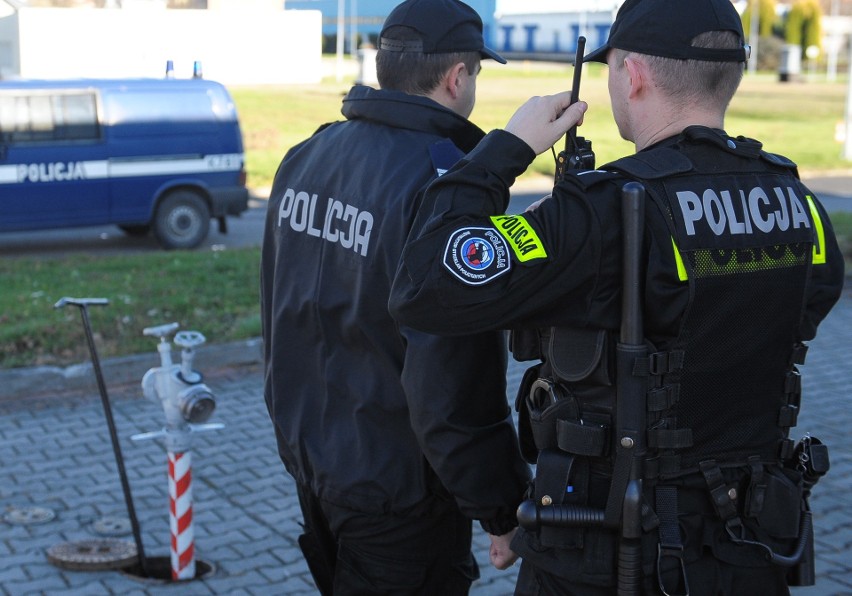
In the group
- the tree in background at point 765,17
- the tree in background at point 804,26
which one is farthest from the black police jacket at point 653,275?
the tree in background at point 765,17

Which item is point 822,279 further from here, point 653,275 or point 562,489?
point 562,489

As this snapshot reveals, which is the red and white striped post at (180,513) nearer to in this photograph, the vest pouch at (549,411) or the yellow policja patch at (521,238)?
the vest pouch at (549,411)

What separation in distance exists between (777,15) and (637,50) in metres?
84.6

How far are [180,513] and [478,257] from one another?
113 inches

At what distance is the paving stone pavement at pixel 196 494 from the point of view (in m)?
4.77

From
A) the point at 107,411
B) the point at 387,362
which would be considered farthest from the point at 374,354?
the point at 107,411

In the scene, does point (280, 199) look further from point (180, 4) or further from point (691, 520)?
point (180, 4)

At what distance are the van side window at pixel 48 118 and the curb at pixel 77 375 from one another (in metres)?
6.45

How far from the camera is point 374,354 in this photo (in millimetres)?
2848

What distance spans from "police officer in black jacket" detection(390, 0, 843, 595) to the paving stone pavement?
7.99 feet

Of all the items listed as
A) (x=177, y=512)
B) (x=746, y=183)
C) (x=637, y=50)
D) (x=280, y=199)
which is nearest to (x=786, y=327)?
(x=746, y=183)

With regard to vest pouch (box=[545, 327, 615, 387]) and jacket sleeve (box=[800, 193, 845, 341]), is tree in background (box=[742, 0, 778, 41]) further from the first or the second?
vest pouch (box=[545, 327, 615, 387])

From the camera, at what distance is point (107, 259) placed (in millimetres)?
11805

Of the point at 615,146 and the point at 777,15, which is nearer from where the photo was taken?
the point at 615,146
